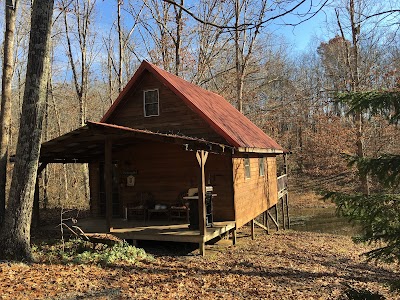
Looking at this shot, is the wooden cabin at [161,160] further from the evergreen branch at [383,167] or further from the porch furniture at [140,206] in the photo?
the evergreen branch at [383,167]

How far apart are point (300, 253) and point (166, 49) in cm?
1906

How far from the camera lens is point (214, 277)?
7984mm

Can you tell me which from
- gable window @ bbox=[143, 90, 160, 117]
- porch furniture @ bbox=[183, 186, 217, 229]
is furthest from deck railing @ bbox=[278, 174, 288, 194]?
porch furniture @ bbox=[183, 186, 217, 229]

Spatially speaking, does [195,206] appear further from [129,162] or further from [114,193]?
[114,193]

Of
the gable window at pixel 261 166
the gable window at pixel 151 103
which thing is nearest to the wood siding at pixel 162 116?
the gable window at pixel 151 103

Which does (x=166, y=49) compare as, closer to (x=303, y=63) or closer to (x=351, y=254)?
(x=351, y=254)

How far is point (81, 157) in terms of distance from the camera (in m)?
14.0

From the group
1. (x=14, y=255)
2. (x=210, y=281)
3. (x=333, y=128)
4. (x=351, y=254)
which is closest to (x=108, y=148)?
→ (x=14, y=255)

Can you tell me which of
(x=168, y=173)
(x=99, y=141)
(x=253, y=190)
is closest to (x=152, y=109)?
(x=168, y=173)

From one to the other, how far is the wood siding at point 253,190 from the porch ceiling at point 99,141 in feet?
6.95

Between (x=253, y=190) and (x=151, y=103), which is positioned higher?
(x=151, y=103)

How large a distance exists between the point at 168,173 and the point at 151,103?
2.96 m

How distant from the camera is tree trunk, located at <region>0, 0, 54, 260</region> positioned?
23.9 feet

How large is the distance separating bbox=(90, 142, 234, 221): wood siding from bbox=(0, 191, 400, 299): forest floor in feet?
5.98
